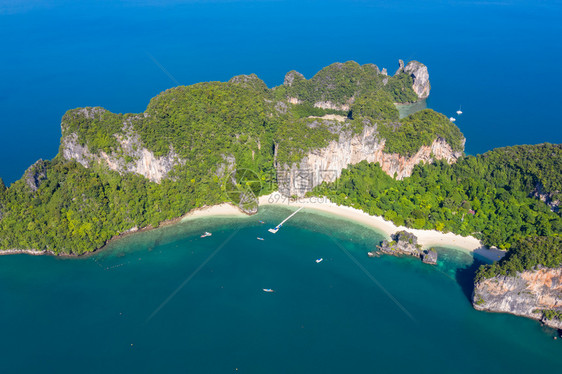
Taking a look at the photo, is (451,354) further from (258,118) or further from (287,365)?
(258,118)

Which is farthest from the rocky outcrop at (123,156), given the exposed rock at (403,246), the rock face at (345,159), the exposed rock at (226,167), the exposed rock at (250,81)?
the exposed rock at (403,246)

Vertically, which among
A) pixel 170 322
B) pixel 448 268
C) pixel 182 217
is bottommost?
pixel 170 322

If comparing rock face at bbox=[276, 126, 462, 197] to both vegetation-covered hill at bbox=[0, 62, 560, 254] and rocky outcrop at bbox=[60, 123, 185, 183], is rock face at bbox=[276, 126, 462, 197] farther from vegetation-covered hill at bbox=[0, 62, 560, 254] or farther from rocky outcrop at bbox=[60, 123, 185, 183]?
rocky outcrop at bbox=[60, 123, 185, 183]

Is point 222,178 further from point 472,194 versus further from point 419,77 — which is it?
point 419,77

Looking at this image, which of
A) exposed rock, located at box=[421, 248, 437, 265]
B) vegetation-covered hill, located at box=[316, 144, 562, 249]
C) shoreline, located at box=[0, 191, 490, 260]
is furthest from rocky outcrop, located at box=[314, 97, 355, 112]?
exposed rock, located at box=[421, 248, 437, 265]

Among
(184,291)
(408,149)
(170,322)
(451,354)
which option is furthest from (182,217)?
(451,354)
